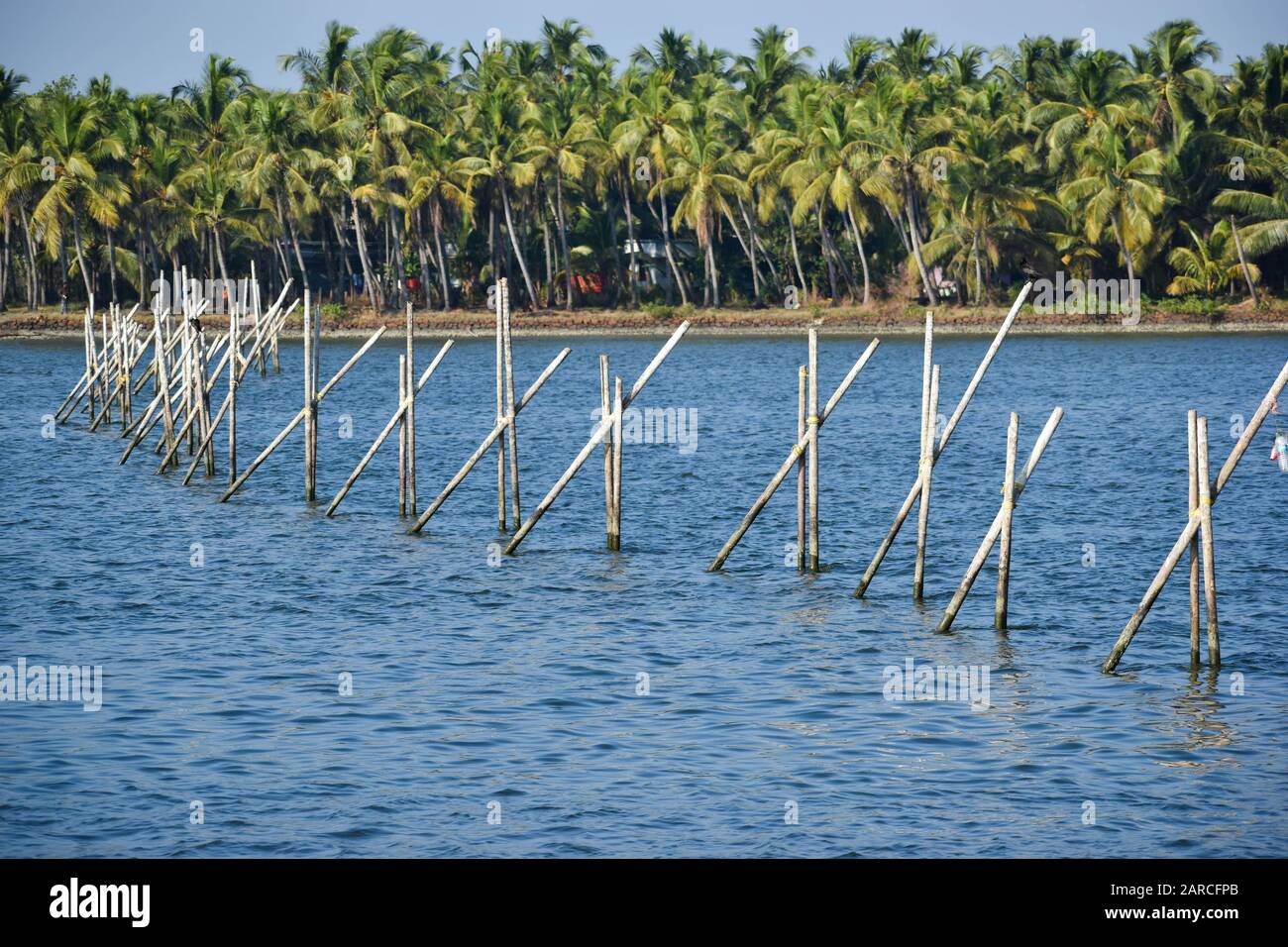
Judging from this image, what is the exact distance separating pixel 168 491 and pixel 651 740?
72.8ft

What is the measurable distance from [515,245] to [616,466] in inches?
2736

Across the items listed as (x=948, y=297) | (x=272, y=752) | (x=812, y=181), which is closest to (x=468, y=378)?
(x=812, y=181)

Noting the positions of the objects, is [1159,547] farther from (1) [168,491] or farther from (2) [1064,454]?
(1) [168,491]

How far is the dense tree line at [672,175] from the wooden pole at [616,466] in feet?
195

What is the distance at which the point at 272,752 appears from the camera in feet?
56.7

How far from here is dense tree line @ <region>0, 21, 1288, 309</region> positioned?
8656 centimetres

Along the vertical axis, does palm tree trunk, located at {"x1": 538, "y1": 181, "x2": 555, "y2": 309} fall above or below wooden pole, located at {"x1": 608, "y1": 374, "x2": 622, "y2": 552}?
above

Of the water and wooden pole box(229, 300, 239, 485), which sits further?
wooden pole box(229, 300, 239, 485)

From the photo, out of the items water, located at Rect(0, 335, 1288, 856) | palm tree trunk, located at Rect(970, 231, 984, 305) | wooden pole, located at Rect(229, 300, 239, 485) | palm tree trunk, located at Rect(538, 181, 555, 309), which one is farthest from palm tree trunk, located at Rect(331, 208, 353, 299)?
wooden pole, located at Rect(229, 300, 239, 485)

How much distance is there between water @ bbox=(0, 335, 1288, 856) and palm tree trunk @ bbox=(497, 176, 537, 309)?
52.4m

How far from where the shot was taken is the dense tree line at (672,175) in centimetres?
8656

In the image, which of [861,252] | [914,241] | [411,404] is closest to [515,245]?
[861,252]

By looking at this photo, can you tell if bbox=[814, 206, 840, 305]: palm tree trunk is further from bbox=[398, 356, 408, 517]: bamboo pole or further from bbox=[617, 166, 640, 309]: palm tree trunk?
bbox=[398, 356, 408, 517]: bamboo pole

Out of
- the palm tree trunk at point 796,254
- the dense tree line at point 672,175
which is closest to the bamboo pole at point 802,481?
the dense tree line at point 672,175
